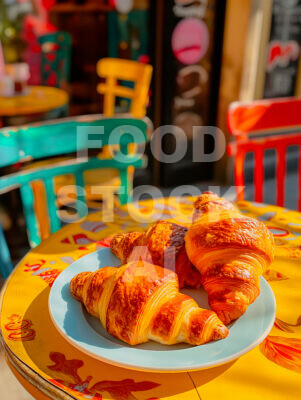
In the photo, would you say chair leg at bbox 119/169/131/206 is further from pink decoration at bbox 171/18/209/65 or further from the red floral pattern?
pink decoration at bbox 171/18/209/65

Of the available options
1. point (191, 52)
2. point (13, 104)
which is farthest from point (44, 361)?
point (191, 52)

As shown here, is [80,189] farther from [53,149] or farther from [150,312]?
[150,312]

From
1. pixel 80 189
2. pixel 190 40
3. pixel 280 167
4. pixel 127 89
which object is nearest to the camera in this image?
pixel 80 189

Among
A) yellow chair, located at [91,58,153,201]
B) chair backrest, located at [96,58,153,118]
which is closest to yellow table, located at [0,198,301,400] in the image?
yellow chair, located at [91,58,153,201]

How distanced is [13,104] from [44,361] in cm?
205

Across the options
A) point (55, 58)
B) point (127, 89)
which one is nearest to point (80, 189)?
point (127, 89)

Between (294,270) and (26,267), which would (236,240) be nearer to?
(294,270)

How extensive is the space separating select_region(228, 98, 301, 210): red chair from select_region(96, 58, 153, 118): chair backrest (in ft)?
2.62

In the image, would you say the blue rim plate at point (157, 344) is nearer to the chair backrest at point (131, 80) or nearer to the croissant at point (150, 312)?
the croissant at point (150, 312)

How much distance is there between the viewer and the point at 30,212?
126 cm

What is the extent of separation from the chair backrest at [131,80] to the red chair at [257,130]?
798 millimetres

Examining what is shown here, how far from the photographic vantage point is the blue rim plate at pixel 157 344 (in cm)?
57

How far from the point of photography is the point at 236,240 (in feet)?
2.17

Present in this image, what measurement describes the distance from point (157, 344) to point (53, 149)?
0.84 meters
